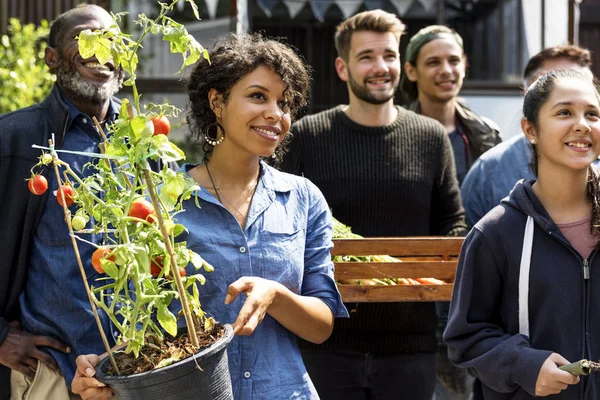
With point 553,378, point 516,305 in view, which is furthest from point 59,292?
point 553,378

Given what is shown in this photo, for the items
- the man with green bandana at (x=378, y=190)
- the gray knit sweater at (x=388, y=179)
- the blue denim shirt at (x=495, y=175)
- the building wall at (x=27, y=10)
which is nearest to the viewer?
the man with green bandana at (x=378, y=190)

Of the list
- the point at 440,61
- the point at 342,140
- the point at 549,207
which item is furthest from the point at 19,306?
the point at 440,61

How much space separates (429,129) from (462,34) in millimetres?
4210

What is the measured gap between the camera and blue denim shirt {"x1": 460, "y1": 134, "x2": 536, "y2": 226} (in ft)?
13.2

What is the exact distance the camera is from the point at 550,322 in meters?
2.74

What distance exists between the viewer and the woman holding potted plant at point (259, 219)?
2.70 m

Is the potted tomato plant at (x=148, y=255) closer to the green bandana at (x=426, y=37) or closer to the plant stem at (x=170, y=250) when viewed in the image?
the plant stem at (x=170, y=250)

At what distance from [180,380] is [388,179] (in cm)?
197

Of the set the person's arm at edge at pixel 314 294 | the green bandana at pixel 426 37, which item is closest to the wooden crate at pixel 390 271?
the person's arm at edge at pixel 314 294

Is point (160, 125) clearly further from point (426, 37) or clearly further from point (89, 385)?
point (426, 37)

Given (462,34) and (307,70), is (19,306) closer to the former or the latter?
(307,70)

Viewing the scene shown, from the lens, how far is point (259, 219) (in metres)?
2.80

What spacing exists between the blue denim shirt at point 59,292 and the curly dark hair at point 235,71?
48 cm

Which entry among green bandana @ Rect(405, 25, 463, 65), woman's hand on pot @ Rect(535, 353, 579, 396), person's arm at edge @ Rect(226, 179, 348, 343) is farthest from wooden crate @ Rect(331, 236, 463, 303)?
green bandana @ Rect(405, 25, 463, 65)
